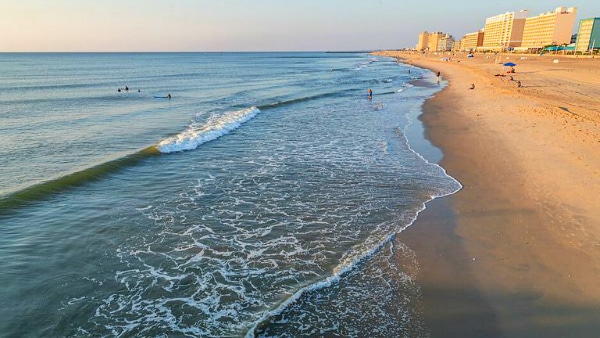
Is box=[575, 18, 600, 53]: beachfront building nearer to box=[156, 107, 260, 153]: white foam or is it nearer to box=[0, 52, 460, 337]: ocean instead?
box=[156, 107, 260, 153]: white foam

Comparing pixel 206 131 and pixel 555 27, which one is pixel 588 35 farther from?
pixel 206 131

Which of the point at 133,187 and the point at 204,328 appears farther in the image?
the point at 133,187

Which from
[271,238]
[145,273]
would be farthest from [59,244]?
[271,238]

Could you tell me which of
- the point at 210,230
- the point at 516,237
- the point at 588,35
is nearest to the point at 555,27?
the point at 588,35

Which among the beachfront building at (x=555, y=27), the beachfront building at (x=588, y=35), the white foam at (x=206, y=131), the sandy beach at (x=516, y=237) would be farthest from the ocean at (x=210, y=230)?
the beachfront building at (x=555, y=27)

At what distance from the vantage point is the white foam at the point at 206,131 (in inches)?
755

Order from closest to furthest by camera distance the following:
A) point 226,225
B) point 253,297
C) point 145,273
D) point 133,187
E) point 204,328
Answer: point 204,328, point 253,297, point 145,273, point 226,225, point 133,187

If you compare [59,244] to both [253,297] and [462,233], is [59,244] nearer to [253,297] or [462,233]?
[253,297]

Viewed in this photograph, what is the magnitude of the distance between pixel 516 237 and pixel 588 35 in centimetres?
16910

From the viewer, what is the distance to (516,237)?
927 centimetres

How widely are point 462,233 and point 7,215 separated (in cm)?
1322

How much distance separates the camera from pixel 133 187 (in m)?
13.7

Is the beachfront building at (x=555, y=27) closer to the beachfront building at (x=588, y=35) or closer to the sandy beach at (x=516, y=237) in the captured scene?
the beachfront building at (x=588, y=35)

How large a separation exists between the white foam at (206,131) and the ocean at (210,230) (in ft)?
0.51
